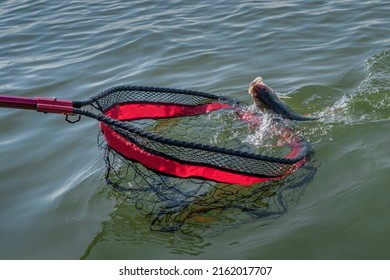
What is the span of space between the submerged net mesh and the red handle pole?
0.92ft

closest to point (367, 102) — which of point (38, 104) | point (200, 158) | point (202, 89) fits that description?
point (202, 89)

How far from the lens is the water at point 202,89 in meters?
4.16

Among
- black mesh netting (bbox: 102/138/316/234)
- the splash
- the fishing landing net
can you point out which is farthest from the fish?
black mesh netting (bbox: 102/138/316/234)

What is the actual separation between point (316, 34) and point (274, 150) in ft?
13.6

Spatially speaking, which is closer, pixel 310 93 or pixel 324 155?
pixel 324 155

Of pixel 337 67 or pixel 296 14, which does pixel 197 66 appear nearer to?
pixel 337 67

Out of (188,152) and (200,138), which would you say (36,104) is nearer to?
(188,152)

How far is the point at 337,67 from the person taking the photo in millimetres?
7453

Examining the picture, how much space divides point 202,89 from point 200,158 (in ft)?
10.9

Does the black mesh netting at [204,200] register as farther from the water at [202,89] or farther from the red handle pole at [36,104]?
Answer: the red handle pole at [36,104]

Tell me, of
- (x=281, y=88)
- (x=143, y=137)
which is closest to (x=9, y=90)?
(x=281, y=88)

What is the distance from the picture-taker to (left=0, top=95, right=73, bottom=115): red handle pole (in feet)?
12.2

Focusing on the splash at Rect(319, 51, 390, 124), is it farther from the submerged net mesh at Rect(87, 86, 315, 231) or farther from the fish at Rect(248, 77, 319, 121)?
the submerged net mesh at Rect(87, 86, 315, 231)

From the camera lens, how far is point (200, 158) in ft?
13.2
